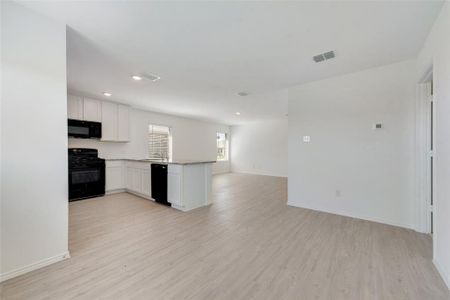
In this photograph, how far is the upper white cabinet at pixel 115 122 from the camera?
499cm

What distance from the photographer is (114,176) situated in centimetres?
517

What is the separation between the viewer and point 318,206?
3639 millimetres

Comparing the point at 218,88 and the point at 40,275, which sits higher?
the point at 218,88

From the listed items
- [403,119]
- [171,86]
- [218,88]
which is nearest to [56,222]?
[171,86]

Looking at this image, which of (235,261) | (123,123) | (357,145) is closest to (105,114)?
(123,123)

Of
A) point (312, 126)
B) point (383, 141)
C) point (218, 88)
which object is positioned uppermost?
point (218, 88)

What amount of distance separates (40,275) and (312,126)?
4338mm

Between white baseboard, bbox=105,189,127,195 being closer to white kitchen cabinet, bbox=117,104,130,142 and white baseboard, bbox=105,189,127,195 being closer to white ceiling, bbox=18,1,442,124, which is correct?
white kitchen cabinet, bbox=117,104,130,142

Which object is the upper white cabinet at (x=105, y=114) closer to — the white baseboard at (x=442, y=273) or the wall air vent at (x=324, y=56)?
the wall air vent at (x=324, y=56)

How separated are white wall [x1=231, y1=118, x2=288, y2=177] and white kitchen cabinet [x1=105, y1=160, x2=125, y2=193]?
5622 mm

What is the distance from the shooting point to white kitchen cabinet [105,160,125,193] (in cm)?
504

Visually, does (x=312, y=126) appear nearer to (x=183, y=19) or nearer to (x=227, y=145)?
(x=183, y=19)

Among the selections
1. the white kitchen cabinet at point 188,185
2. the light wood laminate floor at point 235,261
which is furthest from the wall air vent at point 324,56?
the white kitchen cabinet at point 188,185

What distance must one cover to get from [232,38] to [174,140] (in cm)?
541
